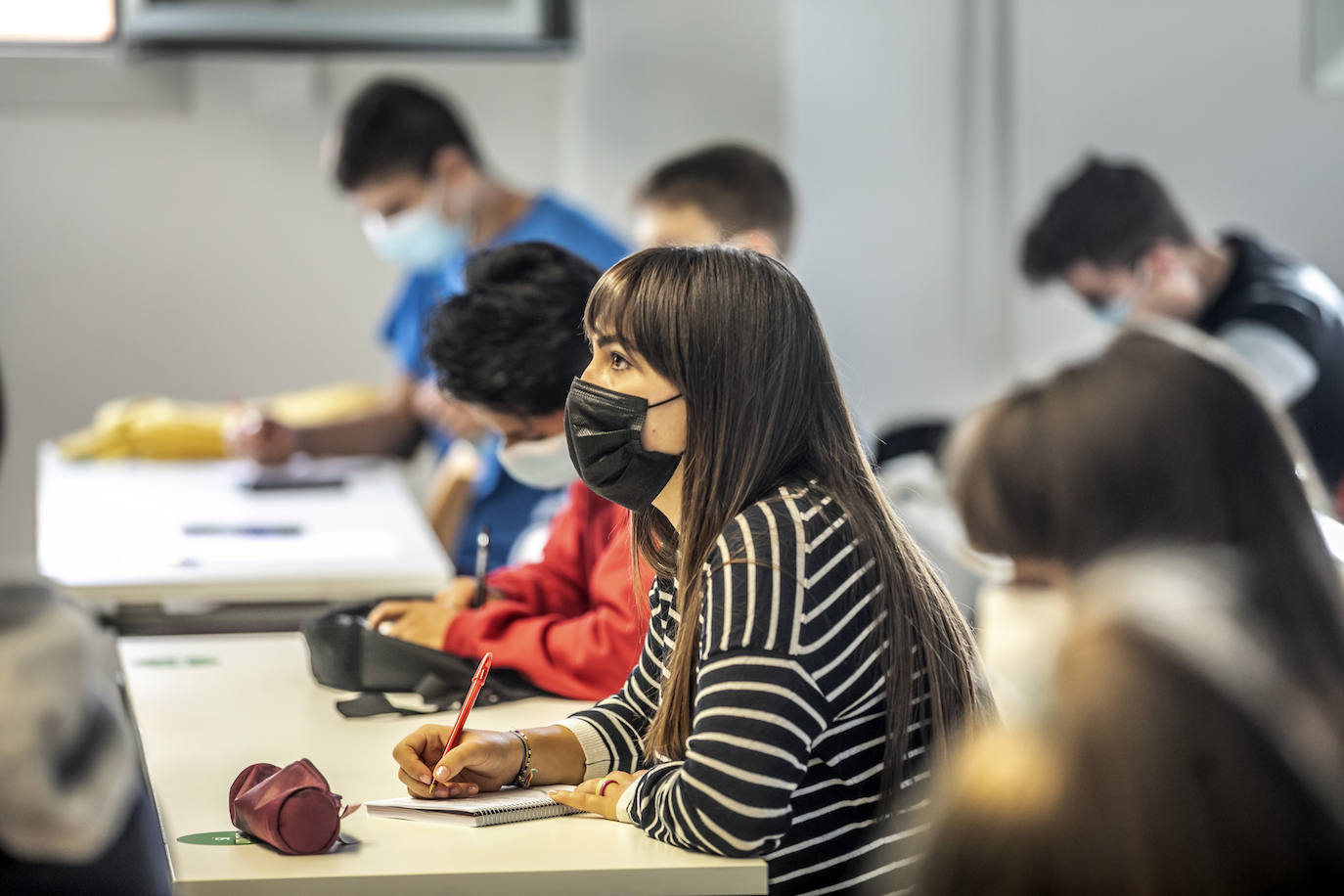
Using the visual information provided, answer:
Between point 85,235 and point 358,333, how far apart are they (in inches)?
29.8

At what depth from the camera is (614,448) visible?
1.24 meters

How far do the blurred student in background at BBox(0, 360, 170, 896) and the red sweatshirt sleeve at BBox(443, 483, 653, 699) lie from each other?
0.52 metres

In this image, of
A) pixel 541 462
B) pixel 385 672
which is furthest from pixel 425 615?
pixel 541 462

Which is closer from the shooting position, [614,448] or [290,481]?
[614,448]

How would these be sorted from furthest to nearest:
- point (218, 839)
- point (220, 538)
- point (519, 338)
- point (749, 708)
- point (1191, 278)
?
point (1191, 278), point (220, 538), point (519, 338), point (218, 839), point (749, 708)

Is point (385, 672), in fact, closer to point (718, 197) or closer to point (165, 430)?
point (718, 197)

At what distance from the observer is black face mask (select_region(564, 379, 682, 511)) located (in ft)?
4.02

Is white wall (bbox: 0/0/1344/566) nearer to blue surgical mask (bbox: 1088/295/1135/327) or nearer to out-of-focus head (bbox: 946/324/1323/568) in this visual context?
blue surgical mask (bbox: 1088/295/1135/327)

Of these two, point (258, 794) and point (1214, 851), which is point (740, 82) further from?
point (1214, 851)

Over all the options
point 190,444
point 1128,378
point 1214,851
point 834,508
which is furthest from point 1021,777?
point 190,444

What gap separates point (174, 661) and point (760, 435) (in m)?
0.97

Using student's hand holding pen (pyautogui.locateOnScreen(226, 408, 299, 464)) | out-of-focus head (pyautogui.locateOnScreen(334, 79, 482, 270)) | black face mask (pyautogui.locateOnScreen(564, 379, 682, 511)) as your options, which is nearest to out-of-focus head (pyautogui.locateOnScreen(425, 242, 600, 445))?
black face mask (pyautogui.locateOnScreen(564, 379, 682, 511))

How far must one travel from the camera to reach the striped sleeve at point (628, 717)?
1333 mm

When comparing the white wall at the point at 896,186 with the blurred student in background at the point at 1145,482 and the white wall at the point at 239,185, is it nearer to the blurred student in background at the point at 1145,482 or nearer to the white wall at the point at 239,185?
the white wall at the point at 239,185
